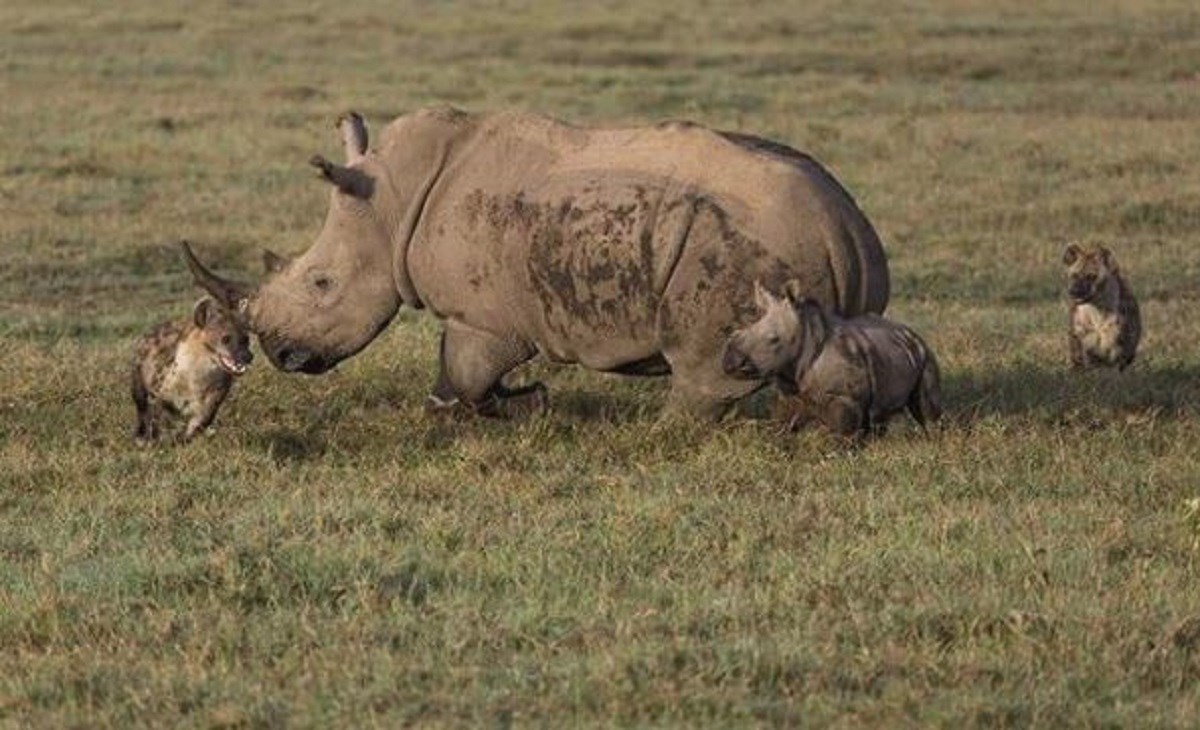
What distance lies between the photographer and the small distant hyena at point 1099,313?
12.2 metres

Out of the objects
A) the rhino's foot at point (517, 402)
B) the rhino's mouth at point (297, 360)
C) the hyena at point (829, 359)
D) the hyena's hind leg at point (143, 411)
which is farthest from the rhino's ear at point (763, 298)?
the hyena's hind leg at point (143, 411)

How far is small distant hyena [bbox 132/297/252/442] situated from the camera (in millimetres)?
9969

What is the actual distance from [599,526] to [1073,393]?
3.50m

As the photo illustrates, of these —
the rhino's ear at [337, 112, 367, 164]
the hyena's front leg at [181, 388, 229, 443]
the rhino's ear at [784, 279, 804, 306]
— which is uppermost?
the rhino's ear at [337, 112, 367, 164]

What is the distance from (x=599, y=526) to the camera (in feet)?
26.7

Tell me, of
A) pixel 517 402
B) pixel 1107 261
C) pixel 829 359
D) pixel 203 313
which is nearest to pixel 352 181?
pixel 203 313

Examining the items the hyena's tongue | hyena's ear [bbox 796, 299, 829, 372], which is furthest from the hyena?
the hyena's tongue

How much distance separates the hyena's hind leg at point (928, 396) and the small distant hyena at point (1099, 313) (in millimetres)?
2404

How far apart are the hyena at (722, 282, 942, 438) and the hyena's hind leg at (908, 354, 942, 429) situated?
0.09 m

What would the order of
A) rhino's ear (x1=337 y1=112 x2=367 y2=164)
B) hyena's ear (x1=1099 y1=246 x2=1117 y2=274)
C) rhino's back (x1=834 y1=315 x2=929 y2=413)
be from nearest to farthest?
1. rhino's back (x1=834 y1=315 x2=929 y2=413)
2. rhino's ear (x1=337 y1=112 x2=367 y2=164)
3. hyena's ear (x1=1099 y1=246 x2=1117 y2=274)

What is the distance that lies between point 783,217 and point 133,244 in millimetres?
8017

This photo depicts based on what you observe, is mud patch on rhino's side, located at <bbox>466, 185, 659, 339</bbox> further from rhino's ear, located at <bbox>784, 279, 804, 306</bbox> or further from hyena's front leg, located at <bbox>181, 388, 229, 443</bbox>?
hyena's front leg, located at <bbox>181, 388, 229, 443</bbox>

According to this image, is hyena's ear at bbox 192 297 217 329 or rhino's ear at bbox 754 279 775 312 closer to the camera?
rhino's ear at bbox 754 279 775 312

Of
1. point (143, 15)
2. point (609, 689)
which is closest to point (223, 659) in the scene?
point (609, 689)
